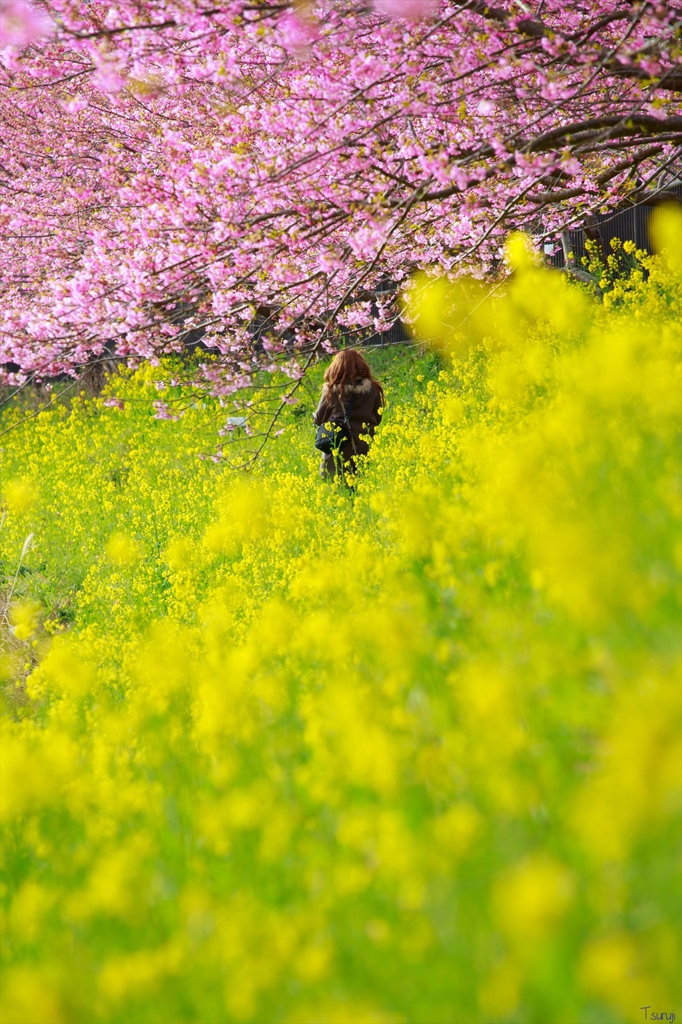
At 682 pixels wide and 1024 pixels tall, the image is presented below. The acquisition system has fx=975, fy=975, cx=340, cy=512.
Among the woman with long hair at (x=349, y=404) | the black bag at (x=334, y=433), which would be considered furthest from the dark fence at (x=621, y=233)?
the black bag at (x=334, y=433)

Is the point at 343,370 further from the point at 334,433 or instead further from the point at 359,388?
the point at 334,433

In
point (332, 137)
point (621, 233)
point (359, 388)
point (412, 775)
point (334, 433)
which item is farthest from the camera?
point (621, 233)

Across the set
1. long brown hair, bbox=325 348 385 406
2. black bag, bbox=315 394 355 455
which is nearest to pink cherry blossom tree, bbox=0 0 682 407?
long brown hair, bbox=325 348 385 406

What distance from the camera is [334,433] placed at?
29.9 ft

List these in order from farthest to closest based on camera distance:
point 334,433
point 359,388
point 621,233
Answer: point 621,233
point 359,388
point 334,433

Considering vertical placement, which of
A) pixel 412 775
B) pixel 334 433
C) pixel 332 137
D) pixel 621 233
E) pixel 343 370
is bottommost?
pixel 621 233

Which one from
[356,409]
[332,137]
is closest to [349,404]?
[356,409]

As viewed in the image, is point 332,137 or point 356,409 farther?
point 356,409

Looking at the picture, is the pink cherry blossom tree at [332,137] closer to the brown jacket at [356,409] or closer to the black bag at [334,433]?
the brown jacket at [356,409]

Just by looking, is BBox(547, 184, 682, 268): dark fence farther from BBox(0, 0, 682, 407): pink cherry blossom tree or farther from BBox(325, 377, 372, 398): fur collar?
BBox(0, 0, 682, 407): pink cherry blossom tree

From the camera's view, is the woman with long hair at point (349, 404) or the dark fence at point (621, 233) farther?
the dark fence at point (621, 233)

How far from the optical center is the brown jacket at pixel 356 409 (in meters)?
9.13

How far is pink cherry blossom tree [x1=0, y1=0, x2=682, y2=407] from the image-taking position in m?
5.23

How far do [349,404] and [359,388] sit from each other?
196 mm
